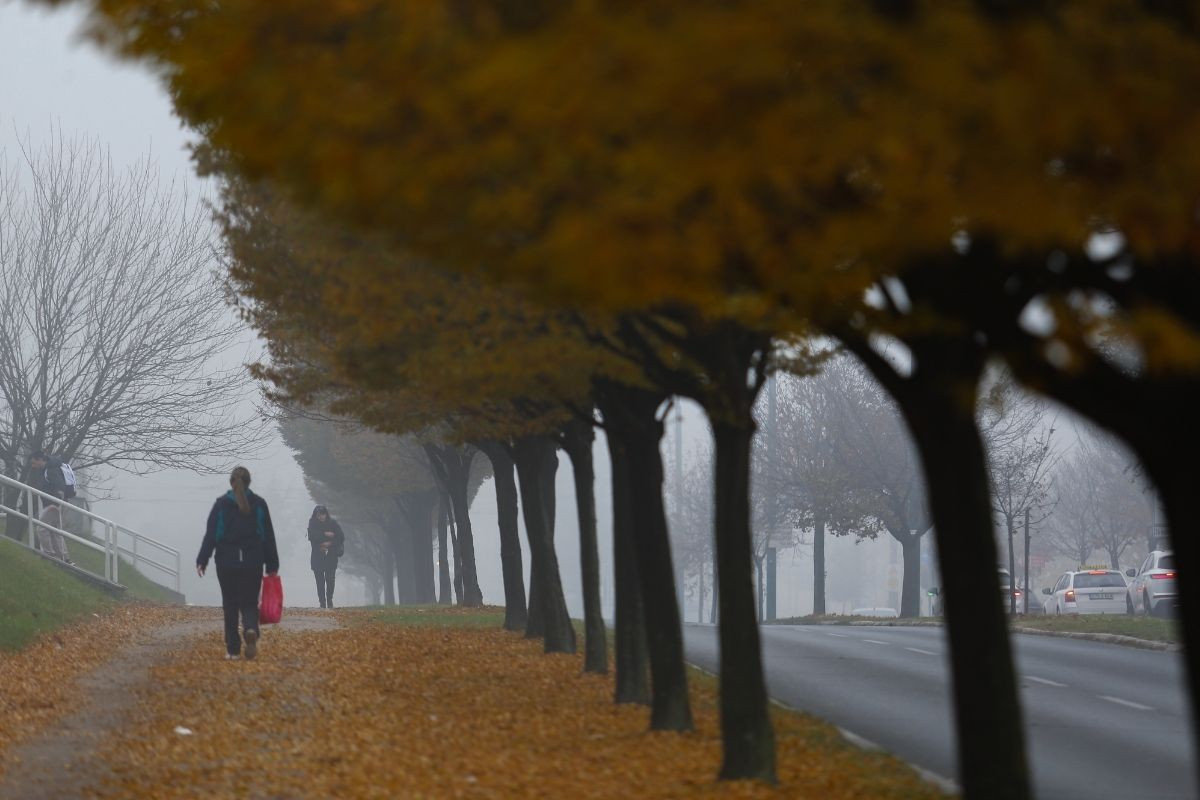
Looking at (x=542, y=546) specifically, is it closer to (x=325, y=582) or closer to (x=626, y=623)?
(x=626, y=623)

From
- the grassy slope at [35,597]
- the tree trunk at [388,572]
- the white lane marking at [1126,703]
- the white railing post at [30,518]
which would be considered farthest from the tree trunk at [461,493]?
the tree trunk at [388,572]

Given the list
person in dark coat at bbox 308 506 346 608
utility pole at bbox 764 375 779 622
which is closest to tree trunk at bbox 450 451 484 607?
Answer: person in dark coat at bbox 308 506 346 608

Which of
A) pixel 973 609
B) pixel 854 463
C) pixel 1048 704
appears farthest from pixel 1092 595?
pixel 973 609

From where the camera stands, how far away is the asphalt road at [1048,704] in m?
11.4

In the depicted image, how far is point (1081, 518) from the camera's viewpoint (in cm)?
7781

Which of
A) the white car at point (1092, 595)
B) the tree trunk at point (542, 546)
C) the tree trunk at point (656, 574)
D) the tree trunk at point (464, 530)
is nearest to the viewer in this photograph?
the tree trunk at point (656, 574)

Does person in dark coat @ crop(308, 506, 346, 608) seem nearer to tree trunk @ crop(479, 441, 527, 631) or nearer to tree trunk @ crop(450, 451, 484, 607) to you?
tree trunk @ crop(450, 451, 484, 607)

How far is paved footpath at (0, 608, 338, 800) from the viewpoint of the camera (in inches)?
382

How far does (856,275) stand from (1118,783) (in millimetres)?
6862

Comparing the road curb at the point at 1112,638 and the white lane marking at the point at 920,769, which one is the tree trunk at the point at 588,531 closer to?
the white lane marking at the point at 920,769

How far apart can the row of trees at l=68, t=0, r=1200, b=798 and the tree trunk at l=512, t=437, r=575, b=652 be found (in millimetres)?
12648

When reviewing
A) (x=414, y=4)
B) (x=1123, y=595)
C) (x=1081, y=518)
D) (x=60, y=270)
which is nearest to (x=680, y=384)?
(x=414, y=4)

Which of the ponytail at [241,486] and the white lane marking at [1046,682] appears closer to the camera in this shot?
the ponytail at [241,486]

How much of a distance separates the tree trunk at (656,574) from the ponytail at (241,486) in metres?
5.56
